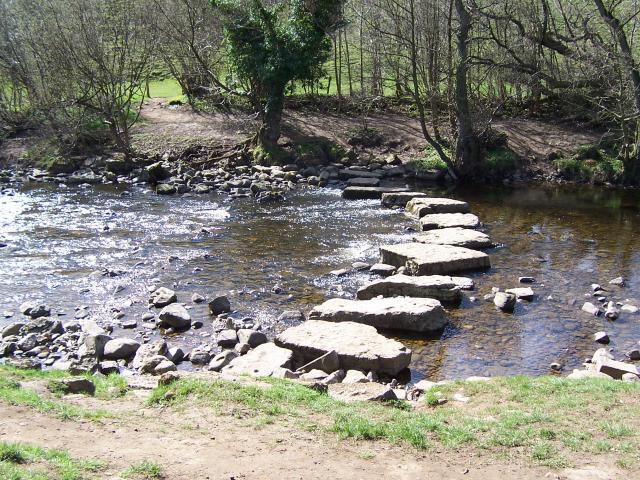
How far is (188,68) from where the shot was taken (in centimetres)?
3484

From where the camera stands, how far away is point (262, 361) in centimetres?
977

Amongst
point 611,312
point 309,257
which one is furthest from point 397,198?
point 611,312

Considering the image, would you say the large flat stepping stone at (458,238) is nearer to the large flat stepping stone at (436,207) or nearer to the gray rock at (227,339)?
the large flat stepping stone at (436,207)

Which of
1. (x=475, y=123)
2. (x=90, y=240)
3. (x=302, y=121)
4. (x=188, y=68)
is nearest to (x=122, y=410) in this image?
(x=90, y=240)

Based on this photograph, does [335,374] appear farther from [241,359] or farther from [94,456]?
[94,456]

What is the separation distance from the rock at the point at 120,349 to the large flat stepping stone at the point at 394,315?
9.95ft

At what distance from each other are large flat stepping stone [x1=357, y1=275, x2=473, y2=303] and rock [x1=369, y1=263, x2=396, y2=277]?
130cm

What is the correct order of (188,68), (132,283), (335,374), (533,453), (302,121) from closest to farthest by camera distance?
1. (533,453)
2. (335,374)
3. (132,283)
4. (302,121)
5. (188,68)

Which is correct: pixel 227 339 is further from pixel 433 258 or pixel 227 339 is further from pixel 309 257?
pixel 433 258

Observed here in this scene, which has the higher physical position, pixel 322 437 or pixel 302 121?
pixel 302 121

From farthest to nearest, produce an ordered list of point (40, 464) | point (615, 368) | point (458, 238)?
point (458, 238) → point (615, 368) → point (40, 464)

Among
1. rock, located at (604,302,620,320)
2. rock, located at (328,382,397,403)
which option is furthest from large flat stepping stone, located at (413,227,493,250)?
rock, located at (328,382,397,403)

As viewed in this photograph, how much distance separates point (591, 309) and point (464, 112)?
44.5ft

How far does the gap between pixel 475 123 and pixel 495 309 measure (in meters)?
14.1
